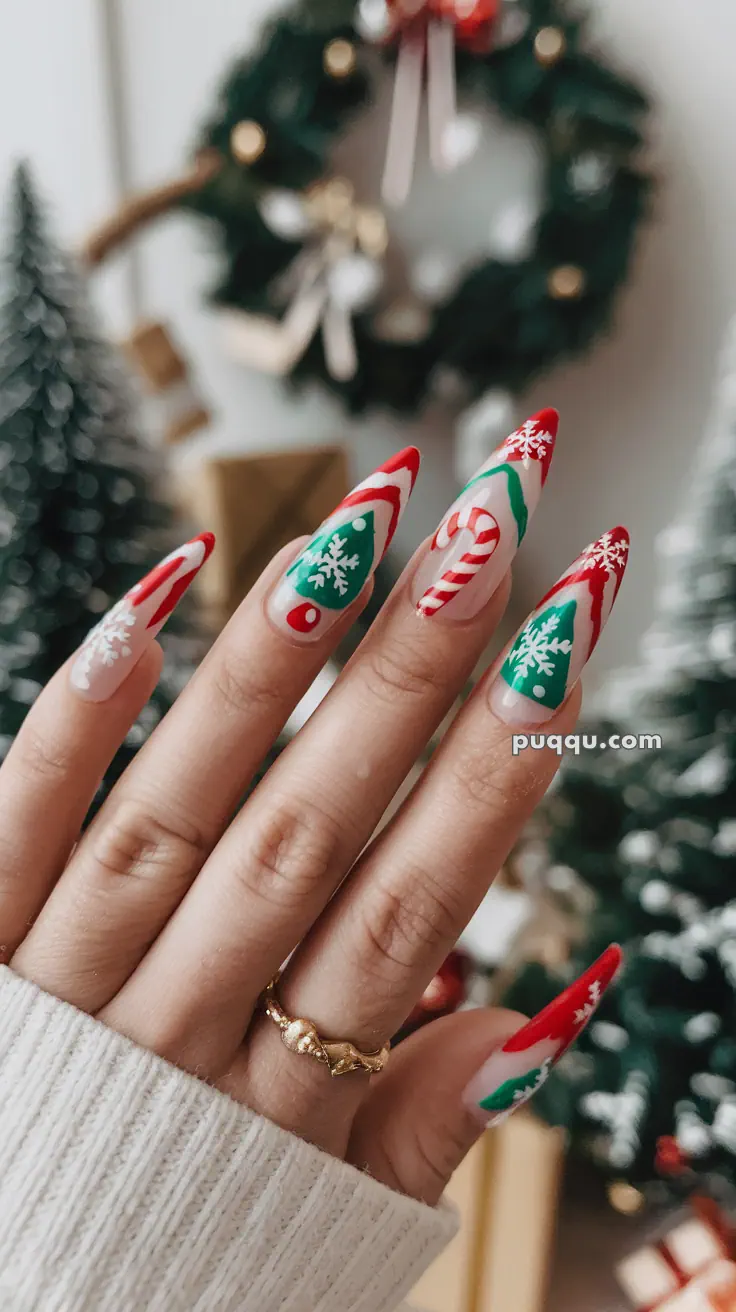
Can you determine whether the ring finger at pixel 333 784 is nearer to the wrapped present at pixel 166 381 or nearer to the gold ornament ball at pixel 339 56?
the wrapped present at pixel 166 381

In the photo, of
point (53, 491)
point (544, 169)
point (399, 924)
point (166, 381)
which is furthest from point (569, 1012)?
point (544, 169)

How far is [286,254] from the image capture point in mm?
891

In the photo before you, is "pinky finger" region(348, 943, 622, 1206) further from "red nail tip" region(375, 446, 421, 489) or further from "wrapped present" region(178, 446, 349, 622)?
"wrapped present" region(178, 446, 349, 622)

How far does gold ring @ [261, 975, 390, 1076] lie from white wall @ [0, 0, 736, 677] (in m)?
0.50

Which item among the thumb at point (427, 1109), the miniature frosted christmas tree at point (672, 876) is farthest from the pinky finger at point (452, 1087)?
the miniature frosted christmas tree at point (672, 876)

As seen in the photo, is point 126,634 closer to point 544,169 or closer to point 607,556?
point 607,556

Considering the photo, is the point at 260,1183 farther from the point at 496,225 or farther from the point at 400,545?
the point at 496,225

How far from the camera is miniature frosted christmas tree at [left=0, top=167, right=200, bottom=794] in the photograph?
0.54 metres

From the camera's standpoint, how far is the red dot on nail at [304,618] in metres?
0.39

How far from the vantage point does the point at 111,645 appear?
402mm

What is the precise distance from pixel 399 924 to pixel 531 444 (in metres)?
0.22

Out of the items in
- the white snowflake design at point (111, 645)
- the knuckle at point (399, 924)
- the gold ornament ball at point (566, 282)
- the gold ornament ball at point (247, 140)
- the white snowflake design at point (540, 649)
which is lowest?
the knuckle at point (399, 924)

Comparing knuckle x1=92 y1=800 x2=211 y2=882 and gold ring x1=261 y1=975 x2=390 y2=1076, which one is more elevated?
knuckle x1=92 y1=800 x2=211 y2=882

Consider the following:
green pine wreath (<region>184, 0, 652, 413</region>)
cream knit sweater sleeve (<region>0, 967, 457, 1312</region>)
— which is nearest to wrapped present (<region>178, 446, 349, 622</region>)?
green pine wreath (<region>184, 0, 652, 413</region>)
